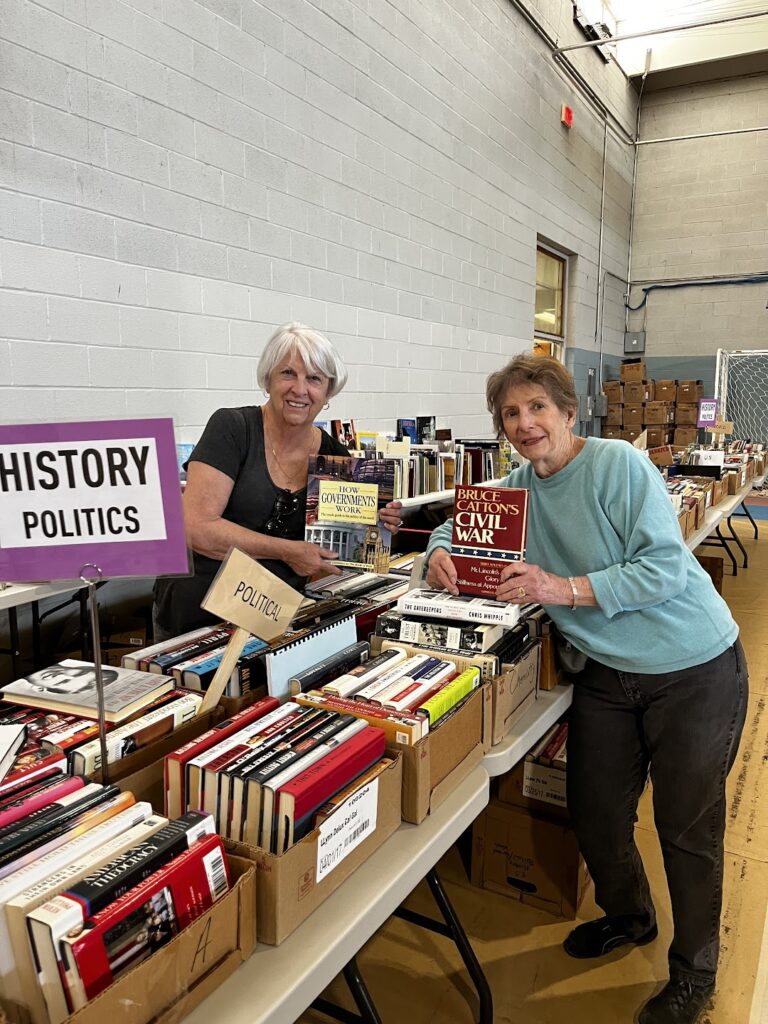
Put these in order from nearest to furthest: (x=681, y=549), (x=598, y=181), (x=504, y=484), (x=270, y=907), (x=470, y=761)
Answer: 1. (x=270, y=907)
2. (x=470, y=761)
3. (x=681, y=549)
4. (x=504, y=484)
5. (x=598, y=181)

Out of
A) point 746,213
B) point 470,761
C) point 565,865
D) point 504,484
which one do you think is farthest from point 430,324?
point 746,213

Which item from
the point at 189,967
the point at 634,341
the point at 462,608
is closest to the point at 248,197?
the point at 462,608

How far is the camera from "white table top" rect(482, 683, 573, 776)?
4.69ft

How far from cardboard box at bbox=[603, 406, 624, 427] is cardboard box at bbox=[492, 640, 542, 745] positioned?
892 cm

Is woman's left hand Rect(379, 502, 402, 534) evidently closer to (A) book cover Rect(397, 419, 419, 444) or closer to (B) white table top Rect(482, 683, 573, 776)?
(B) white table top Rect(482, 683, 573, 776)

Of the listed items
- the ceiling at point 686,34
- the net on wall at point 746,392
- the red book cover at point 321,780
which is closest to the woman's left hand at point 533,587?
the red book cover at point 321,780

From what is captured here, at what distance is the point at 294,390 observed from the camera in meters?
1.97

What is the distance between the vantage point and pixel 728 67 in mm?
9305

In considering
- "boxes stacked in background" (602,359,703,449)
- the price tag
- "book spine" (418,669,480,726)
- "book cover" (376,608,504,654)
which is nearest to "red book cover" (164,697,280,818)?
the price tag

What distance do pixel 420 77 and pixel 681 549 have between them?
4.92 m

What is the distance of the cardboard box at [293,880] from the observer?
0.90m

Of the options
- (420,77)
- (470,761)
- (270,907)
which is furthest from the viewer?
(420,77)

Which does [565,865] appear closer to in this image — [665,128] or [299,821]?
[299,821]

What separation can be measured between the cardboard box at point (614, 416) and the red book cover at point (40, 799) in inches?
389
